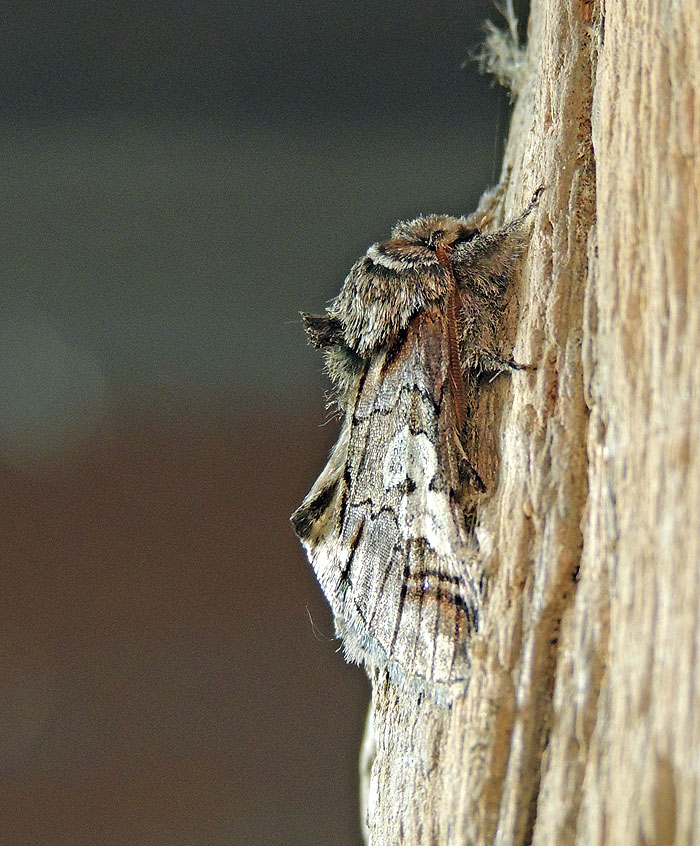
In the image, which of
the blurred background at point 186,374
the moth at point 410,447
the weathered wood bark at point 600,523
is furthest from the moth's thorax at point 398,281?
the blurred background at point 186,374

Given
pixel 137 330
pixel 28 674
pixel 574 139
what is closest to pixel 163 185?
pixel 137 330

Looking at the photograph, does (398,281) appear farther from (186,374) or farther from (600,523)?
(186,374)

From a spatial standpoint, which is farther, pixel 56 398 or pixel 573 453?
pixel 56 398

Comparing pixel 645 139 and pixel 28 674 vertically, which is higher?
pixel 645 139

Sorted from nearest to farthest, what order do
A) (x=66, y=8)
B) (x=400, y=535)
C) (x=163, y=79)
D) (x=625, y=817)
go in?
1. (x=625, y=817)
2. (x=400, y=535)
3. (x=66, y=8)
4. (x=163, y=79)

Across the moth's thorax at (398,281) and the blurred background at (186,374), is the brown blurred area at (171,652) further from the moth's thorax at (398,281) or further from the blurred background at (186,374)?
the moth's thorax at (398,281)

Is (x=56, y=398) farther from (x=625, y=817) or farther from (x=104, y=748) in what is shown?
(x=625, y=817)

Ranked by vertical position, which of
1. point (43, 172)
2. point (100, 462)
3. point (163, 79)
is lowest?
point (100, 462)

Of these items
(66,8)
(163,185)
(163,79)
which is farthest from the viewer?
(163,185)
